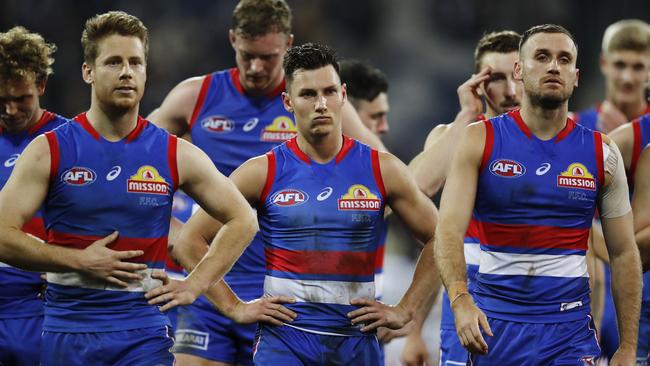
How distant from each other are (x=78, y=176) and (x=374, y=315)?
174cm

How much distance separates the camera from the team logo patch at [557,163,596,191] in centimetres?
606

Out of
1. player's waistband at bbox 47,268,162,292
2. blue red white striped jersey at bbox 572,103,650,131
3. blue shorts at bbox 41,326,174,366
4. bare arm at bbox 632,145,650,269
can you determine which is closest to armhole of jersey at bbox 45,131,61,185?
player's waistband at bbox 47,268,162,292

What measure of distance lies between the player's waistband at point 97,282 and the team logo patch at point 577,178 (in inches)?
86.4

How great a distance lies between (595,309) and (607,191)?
3067 mm

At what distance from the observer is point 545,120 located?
6.20 m

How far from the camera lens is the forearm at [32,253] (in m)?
5.66

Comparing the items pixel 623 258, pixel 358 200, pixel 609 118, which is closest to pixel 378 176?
pixel 358 200

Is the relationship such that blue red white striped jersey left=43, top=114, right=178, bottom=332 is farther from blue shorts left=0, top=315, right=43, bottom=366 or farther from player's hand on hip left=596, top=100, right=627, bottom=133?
player's hand on hip left=596, top=100, right=627, bottom=133

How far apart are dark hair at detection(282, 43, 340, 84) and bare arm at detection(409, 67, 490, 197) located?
1.14 m

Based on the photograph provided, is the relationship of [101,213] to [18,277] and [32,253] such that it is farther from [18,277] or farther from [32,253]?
[18,277]

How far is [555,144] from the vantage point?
6.17 metres

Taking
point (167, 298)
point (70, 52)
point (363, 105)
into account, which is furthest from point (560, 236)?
point (70, 52)

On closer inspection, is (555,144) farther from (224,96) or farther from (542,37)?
(224,96)

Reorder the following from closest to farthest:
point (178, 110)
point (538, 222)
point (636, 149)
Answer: point (538, 222) < point (636, 149) < point (178, 110)
